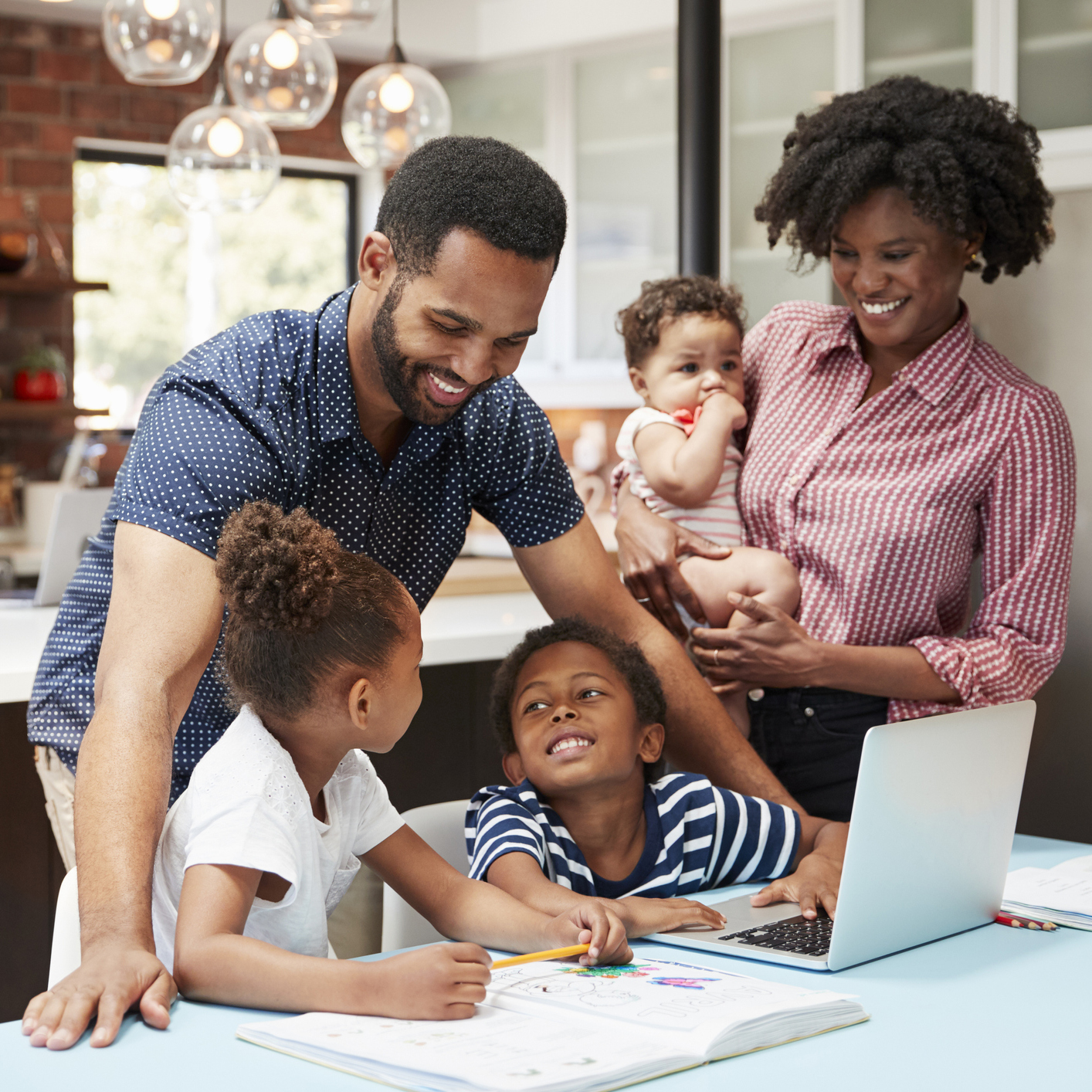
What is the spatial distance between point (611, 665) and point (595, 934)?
48 centimetres

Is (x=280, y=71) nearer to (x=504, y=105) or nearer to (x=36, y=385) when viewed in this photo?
(x=36, y=385)

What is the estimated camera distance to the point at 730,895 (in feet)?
5.05

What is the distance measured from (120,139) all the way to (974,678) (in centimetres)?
427

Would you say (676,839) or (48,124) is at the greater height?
(48,124)

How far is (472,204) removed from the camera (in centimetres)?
137

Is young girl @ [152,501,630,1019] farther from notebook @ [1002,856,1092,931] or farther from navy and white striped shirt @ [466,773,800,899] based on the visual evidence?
notebook @ [1002,856,1092,931]

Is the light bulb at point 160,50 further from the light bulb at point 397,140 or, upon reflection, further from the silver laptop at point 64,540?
the silver laptop at point 64,540

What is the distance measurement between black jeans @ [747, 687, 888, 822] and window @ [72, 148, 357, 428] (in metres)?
3.66

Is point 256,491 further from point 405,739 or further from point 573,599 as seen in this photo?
point 405,739

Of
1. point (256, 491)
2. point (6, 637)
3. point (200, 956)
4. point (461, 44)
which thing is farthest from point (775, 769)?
point (461, 44)

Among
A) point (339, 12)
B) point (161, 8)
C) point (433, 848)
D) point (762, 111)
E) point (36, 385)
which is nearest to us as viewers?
point (433, 848)

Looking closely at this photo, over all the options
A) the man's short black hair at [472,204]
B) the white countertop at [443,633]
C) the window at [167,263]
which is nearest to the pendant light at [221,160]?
the white countertop at [443,633]

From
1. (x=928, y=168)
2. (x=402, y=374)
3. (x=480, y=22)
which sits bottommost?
(x=402, y=374)

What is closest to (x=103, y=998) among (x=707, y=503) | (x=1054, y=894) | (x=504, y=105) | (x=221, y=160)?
(x=1054, y=894)
